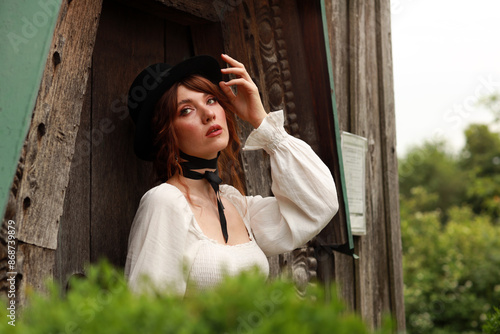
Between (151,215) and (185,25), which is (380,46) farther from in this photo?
(151,215)

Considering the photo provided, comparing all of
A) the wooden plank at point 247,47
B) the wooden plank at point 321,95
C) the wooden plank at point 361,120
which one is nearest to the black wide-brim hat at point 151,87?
the wooden plank at point 247,47

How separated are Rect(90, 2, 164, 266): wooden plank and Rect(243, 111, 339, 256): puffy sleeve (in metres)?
0.57

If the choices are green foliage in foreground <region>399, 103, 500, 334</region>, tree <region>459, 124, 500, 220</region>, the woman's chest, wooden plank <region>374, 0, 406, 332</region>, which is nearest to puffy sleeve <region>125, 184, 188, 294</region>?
the woman's chest

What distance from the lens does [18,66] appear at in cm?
148

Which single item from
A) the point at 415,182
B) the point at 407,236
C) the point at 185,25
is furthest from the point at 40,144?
the point at 415,182

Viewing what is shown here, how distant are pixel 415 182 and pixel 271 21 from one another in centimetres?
2594

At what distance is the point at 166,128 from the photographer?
7.43 ft

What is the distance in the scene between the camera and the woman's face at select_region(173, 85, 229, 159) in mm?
2258

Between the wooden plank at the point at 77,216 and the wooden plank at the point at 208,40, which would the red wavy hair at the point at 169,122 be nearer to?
the wooden plank at the point at 77,216

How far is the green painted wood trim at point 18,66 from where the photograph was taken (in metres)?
1.42

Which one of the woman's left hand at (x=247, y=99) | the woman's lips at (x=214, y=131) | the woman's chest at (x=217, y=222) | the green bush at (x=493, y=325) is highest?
the woman's left hand at (x=247, y=99)

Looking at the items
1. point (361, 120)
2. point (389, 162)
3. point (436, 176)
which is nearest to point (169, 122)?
point (361, 120)

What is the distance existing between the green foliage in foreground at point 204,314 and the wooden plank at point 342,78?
2.61 metres

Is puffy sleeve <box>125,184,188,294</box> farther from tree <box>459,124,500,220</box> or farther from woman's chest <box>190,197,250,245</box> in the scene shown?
tree <box>459,124,500,220</box>
